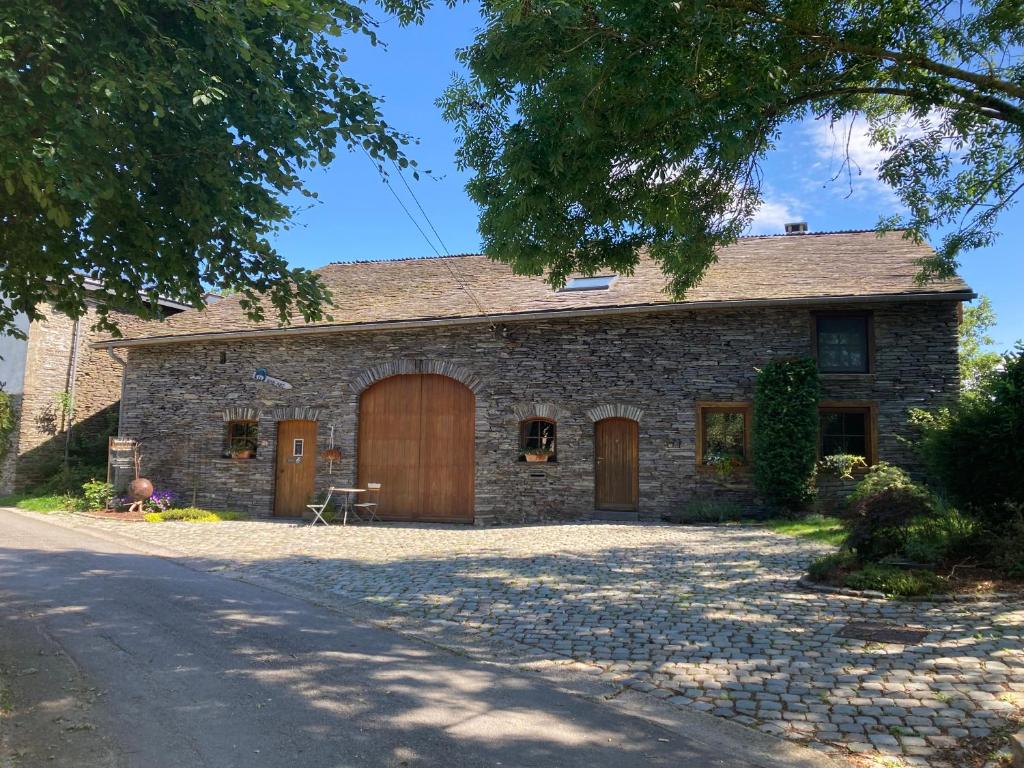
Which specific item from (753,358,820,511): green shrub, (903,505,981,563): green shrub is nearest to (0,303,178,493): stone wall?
(753,358,820,511): green shrub

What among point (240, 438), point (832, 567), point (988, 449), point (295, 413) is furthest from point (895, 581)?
point (240, 438)

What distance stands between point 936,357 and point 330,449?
11.8 metres

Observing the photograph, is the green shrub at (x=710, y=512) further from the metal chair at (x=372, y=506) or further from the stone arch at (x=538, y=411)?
the metal chair at (x=372, y=506)

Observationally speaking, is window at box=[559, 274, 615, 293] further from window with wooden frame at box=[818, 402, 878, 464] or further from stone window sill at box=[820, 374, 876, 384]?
window with wooden frame at box=[818, 402, 878, 464]

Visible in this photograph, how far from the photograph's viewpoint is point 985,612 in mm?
6117

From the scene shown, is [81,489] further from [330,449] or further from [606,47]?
[606,47]

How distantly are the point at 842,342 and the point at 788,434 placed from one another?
226 cm

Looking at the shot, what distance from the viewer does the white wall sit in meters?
18.8

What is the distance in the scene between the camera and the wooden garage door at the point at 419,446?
48.1ft

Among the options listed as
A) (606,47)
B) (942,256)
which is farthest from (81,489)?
(942,256)

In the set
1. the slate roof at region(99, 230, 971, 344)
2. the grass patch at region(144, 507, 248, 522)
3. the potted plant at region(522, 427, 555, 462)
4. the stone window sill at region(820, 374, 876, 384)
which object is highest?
the slate roof at region(99, 230, 971, 344)

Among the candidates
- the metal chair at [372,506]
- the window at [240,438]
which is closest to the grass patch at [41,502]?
the window at [240,438]

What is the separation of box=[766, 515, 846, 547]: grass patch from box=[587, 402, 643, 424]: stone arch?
9.82ft

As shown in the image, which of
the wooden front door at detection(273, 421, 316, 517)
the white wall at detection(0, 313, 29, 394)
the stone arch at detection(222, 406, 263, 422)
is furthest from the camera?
the white wall at detection(0, 313, 29, 394)
